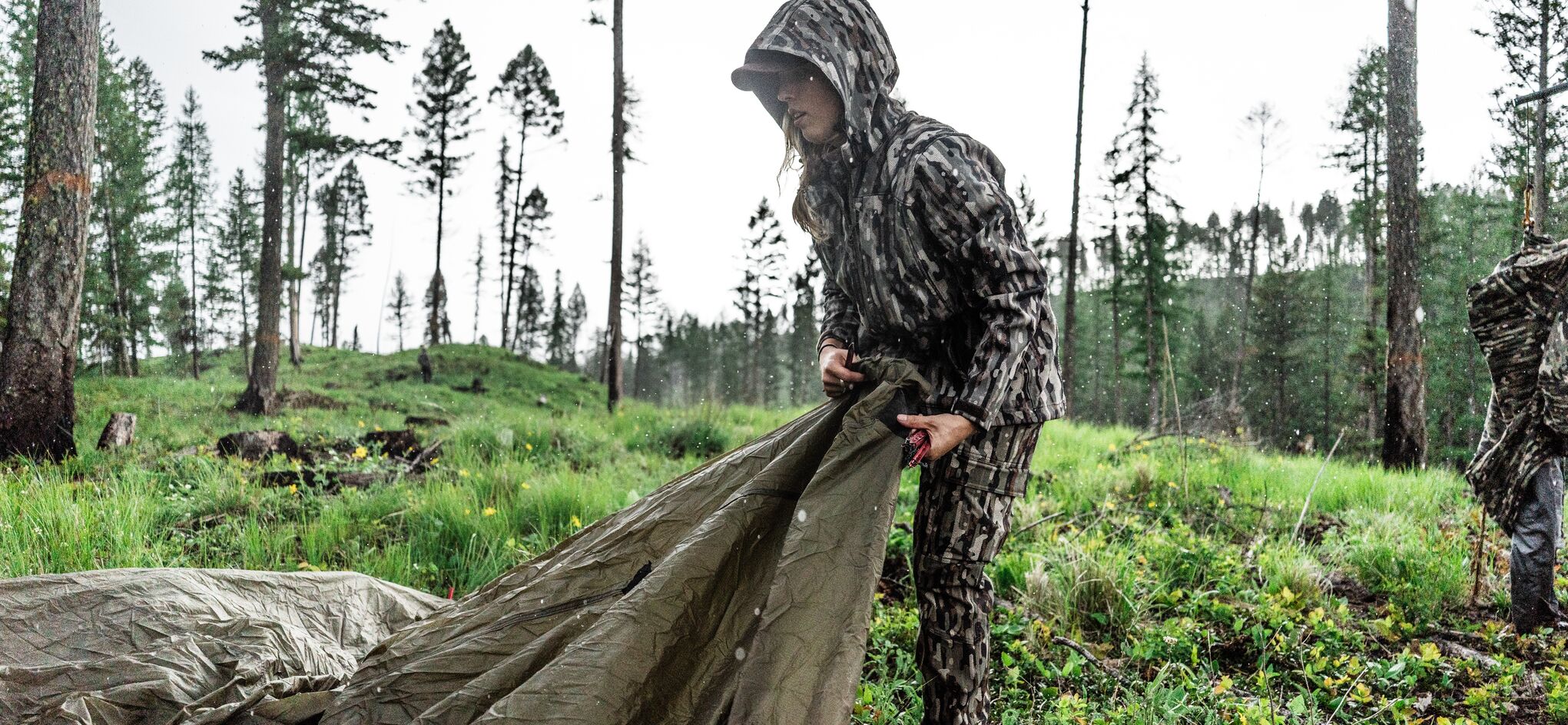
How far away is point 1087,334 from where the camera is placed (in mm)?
49375

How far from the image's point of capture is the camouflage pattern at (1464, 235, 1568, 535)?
336cm

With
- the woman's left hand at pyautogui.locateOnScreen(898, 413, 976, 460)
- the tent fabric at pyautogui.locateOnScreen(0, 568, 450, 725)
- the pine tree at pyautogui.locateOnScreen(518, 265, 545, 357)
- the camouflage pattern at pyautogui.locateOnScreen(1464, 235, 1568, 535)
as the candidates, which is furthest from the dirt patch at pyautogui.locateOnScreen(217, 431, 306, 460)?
the pine tree at pyautogui.locateOnScreen(518, 265, 545, 357)

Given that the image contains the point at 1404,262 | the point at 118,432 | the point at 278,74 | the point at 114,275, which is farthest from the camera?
the point at 114,275

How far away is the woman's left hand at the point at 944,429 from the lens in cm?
173

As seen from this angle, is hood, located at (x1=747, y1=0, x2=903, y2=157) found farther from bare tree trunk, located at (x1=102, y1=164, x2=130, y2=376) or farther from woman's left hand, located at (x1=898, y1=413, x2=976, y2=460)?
bare tree trunk, located at (x1=102, y1=164, x2=130, y2=376)

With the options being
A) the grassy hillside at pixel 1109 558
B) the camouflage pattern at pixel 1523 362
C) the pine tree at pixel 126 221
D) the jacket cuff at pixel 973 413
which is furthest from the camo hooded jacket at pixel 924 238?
the pine tree at pixel 126 221

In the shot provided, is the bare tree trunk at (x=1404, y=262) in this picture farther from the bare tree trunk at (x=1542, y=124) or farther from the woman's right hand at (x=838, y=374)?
the woman's right hand at (x=838, y=374)

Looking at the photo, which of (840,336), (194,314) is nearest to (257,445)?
(840,336)

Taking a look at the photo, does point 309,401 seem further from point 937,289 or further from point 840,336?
point 937,289

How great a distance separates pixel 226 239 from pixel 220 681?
39.4m

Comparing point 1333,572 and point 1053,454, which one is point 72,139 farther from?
point 1333,572

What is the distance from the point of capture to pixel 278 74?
12.5 m

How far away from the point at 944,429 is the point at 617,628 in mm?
885

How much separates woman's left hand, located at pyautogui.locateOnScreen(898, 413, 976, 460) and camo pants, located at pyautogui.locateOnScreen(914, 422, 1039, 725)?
0.47 ft
